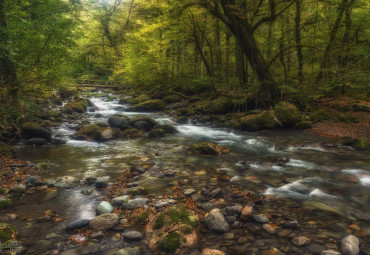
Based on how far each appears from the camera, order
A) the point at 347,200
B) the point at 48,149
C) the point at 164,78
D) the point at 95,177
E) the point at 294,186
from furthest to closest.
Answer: the point at 164,78
the point at 48,149
the point at 95,177
the point at 294,186
the point at 347,200

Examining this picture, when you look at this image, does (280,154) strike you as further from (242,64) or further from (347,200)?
(242,64)

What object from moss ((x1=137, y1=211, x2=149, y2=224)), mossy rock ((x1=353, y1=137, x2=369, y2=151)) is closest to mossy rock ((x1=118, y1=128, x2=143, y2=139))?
moss ((x1=137, y1=211, x2=149, y2=224))

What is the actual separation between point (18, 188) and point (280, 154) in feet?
24.3

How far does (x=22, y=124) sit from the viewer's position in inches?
379

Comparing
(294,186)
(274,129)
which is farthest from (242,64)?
(294,186)

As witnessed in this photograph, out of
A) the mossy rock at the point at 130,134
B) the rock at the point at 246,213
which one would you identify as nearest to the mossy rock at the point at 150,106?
the mossy rock at the point at 130,134

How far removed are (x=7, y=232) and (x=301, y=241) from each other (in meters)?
3.92

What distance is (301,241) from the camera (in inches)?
122

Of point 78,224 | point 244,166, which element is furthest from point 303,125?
point 78,224

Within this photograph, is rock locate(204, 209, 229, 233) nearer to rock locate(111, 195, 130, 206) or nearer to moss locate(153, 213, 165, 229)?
moss locate(153, 213, 165, 229)

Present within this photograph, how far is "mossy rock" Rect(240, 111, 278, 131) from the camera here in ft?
38.8

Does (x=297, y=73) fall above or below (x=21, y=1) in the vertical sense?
below

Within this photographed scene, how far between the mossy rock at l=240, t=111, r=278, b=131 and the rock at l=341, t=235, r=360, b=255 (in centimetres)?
909

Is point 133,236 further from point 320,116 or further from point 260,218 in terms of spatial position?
point 320,116
